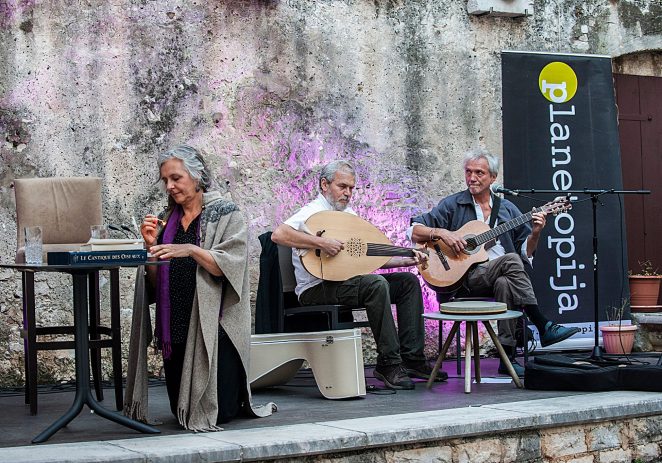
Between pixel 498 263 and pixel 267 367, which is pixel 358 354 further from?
pixel 498 263

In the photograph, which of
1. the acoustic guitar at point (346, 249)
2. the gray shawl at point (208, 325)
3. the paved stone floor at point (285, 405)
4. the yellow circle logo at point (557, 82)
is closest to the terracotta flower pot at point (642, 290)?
the yellow circle logo at point (557, 82)

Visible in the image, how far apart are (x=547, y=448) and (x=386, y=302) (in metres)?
1.37

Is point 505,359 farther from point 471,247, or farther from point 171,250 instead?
point 171,250

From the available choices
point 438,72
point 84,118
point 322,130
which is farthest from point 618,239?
point 84,118

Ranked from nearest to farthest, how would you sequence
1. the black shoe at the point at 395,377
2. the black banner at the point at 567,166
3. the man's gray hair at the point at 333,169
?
the black shoe at the point at 395,377 → the man's gray hair at the point at 333,169 → the black banner at the point at 567,166

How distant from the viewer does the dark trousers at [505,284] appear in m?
6.94

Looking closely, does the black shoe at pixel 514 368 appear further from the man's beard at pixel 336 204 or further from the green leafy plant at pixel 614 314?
the green leafy plant at pixel 614 314

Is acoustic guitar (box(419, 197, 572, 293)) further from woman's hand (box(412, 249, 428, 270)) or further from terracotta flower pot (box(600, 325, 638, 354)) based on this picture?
terracotta flower pot (box(600, 325, 638, 354))

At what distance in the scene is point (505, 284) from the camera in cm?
695

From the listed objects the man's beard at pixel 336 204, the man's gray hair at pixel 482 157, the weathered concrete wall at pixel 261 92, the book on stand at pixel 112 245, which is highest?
the weathered concrete wall at pixel 261 92

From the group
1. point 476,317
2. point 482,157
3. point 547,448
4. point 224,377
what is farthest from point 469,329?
point 224,377

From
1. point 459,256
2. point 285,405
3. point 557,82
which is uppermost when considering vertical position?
point 557,82

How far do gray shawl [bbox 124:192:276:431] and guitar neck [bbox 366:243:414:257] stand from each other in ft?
4.65

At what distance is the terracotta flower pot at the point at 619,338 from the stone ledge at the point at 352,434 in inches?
78.5
